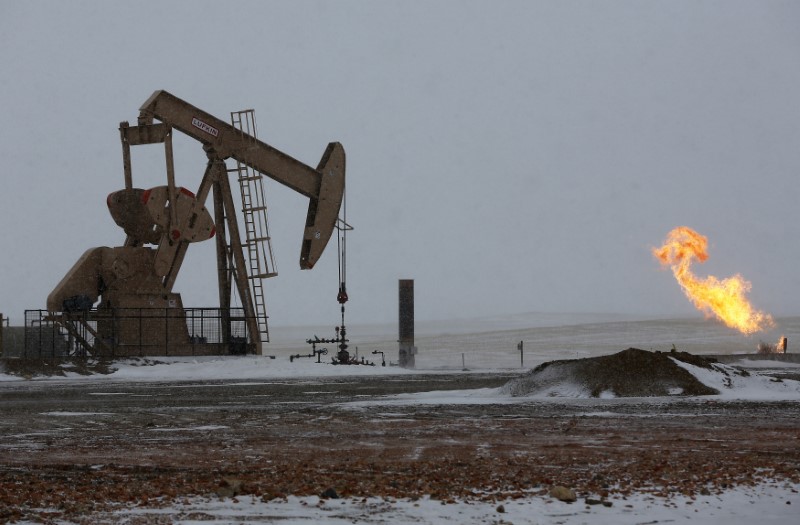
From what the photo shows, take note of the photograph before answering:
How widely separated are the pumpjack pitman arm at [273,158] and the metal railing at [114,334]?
5.19 m

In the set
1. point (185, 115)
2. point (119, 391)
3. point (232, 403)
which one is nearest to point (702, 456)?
point (232, 403)

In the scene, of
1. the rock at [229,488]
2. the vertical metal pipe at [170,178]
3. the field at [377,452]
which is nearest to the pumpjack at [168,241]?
the vertical metal pipe at [170,178]

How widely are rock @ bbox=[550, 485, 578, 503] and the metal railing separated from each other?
1270 inches

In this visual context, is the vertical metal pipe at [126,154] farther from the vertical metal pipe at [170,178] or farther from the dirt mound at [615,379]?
the dirt mound at [615,379]

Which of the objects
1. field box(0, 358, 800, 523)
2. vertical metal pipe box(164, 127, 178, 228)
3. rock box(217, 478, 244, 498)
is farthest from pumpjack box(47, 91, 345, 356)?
rock box(217, 478, 244, 498)

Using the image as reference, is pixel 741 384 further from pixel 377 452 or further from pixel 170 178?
pixel 170 178

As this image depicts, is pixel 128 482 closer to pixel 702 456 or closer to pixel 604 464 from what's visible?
pixel 604 464

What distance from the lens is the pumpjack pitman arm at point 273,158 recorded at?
3981 centimetres

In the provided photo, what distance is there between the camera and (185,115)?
132ft

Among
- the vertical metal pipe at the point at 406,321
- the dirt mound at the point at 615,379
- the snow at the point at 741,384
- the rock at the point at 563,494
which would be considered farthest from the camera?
the vertical metal pipe at the point at 406,321

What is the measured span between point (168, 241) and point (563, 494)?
3282 cm

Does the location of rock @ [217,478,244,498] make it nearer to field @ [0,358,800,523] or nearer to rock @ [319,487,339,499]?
field @ [0,358,800,523]

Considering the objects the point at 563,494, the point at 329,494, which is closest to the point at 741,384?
the point at 563,494

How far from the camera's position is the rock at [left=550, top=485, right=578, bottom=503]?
8.04m
